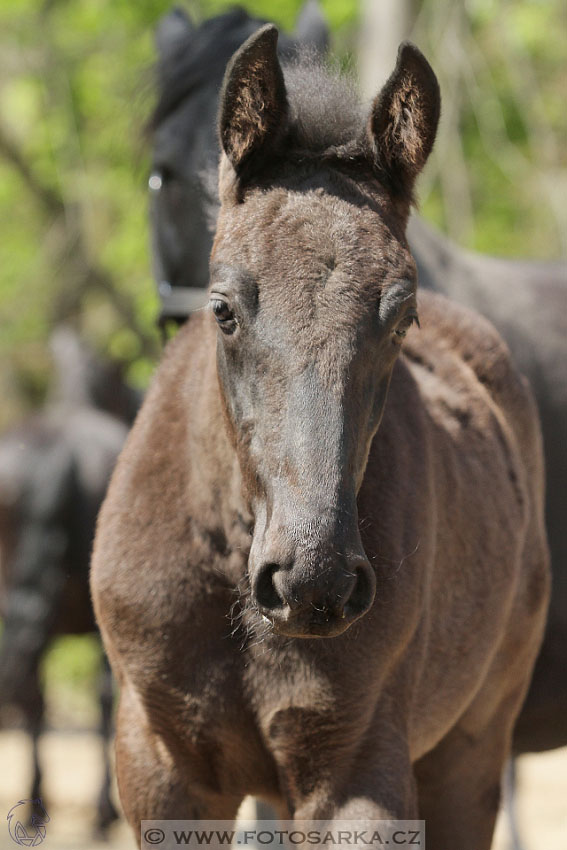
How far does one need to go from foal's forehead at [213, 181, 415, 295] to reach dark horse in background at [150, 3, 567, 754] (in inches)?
62.1

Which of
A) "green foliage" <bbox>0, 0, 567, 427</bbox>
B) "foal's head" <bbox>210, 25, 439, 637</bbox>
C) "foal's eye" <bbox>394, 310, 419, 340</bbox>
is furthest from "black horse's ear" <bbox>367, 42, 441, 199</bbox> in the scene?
"green foliage" <bbox>0, 0, 567, 427</bbox>

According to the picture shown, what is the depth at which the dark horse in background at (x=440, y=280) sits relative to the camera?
442 centimetres

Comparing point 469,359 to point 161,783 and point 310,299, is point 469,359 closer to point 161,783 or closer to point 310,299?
point 310,299

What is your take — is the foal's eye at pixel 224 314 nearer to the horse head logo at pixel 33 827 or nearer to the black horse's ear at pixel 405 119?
the black horse's ear at pixel 405 119

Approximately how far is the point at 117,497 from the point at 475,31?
10.7 m

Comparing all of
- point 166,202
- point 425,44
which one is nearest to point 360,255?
point 166,202

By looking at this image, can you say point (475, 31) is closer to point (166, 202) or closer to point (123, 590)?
point (166, 202)

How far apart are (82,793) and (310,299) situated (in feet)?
22.5

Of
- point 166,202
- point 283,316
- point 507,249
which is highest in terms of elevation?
point 283,316

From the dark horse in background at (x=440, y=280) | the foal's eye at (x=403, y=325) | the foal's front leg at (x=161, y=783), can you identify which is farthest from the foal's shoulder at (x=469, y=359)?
the foal's front leg at (x=161, y=783)

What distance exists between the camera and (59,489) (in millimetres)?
7281

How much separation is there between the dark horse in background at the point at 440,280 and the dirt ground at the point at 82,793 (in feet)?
6.52

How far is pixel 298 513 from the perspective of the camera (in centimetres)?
224

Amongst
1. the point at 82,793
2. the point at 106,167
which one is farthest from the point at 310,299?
the point at 106,167
